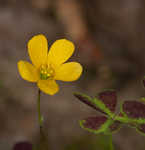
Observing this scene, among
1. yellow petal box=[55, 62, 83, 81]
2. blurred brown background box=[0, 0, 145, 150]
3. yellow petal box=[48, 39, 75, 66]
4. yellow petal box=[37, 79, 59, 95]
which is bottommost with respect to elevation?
blurred brown background box=[0, 0, 145, 150]

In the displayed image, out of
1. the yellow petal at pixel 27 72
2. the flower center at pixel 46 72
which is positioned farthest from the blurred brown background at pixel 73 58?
the yellow petal at pixel 27 72

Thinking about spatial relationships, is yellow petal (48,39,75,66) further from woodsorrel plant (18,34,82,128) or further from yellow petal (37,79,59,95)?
yellow petal (37,79,59,95)

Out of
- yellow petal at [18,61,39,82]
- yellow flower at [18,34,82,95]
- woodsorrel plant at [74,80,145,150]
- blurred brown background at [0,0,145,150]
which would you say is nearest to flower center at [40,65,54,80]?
yellow flower at [18,34,82,95]

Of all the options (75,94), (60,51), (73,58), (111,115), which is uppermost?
(60,51)

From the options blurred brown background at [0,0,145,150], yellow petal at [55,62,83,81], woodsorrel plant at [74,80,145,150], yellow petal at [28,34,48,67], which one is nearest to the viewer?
woodsorrel plant at [74,80,145,150]

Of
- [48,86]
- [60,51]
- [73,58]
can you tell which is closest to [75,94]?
[48,86]

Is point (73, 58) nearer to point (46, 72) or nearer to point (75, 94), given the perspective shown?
point (46, 72)

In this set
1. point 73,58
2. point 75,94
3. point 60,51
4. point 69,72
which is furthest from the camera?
point 73,58

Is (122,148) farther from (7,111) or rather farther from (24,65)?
(24,65)
